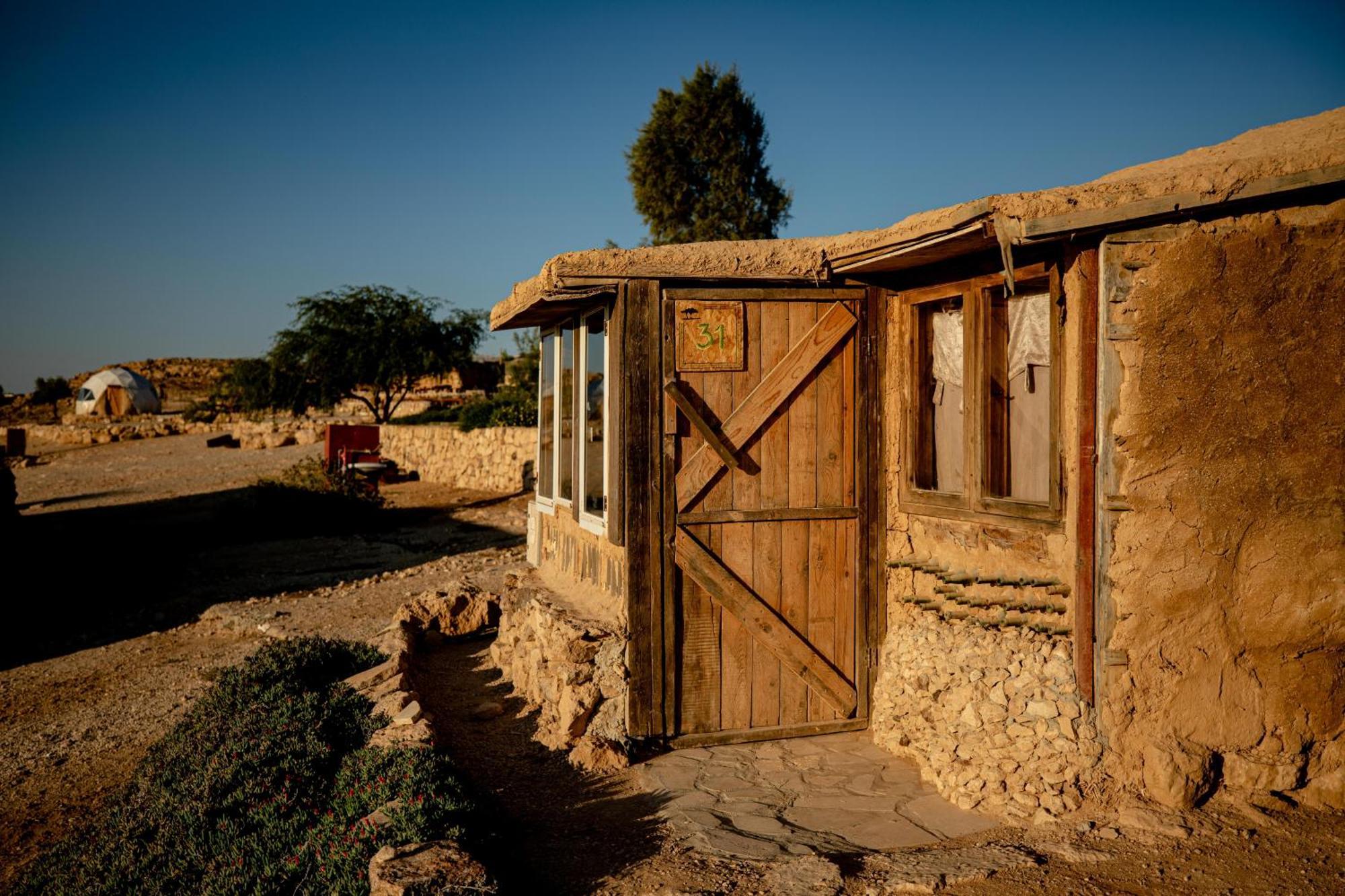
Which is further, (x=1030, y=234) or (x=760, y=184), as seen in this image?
(x=760, y=184)

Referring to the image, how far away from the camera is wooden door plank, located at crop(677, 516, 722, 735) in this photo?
5645 mm

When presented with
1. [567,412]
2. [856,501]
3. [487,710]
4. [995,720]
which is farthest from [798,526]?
[487,710]

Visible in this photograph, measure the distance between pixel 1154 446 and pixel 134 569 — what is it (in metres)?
14.0

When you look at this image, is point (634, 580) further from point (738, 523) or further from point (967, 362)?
point (967, 362)

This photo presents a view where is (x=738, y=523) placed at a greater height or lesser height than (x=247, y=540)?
greater

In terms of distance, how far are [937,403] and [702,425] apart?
1487 mm

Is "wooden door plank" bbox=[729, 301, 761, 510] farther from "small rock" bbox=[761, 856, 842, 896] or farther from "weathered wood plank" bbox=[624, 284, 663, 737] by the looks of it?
"small rock" bbox=[761, 856, 842, 896]

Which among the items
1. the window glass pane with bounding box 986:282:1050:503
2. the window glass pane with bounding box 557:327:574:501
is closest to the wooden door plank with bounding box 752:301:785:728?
the window glass pane with bounding box 986:282:1050:503

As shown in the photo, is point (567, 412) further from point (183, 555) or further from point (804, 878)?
point (183, 555)

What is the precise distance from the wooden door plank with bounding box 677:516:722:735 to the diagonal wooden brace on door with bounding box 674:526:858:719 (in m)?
0.07

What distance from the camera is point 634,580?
5594mm

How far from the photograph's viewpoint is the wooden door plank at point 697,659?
18.5ft

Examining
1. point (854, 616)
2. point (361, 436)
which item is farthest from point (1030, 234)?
point (361, 436)

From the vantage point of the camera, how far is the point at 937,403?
5688mm
